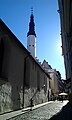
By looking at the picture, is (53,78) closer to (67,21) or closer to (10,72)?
(10,72)

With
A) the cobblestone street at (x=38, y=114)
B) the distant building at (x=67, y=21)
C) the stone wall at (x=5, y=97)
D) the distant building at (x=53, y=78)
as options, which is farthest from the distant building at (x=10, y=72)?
the distant building at (x=53, y=78)

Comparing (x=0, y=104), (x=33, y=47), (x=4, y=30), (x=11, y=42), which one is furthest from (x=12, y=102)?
(x=33, y=47)

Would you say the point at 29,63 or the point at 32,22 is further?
the point at 32,22

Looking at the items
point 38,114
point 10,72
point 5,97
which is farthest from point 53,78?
point 38,114

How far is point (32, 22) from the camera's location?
171 feet

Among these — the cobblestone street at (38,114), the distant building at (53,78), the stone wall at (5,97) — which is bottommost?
the cobblestone street at (38,114)

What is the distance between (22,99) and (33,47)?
37078 mm

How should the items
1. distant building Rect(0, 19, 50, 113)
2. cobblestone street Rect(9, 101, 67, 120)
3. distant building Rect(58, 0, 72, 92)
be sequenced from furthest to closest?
distant building Rect(0, 19, 50, 113) → distant building Rect(58, 0, 72, 92) → cobblestone street Rect(9, 101, 67, 120)

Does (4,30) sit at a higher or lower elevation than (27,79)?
higher

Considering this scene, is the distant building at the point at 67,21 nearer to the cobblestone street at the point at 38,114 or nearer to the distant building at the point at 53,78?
the cobblestone street at the point at 38,114

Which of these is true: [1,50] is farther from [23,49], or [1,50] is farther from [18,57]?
[23,49]

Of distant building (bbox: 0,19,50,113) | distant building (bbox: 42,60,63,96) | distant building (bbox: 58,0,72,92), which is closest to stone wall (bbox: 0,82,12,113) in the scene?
distant building (bbox: 0,19,50,113)

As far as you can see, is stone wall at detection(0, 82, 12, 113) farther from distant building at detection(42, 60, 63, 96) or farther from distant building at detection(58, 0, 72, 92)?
distant building at detection(42, 60, 63, 96)

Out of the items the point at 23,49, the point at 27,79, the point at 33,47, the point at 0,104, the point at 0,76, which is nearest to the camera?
the point at 0,104
